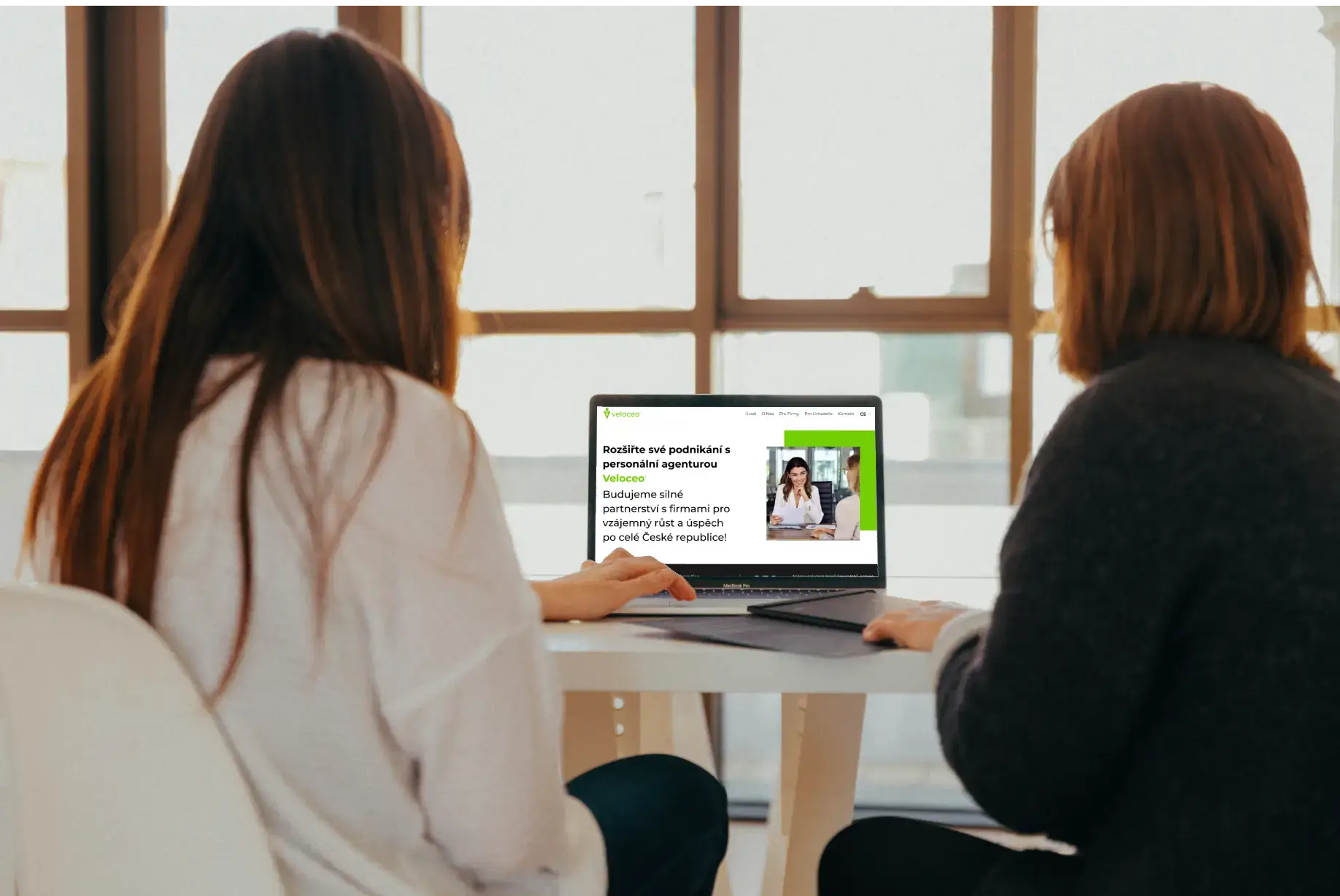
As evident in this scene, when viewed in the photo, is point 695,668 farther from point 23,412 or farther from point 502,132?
point 23,412

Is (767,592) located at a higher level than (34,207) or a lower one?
lower

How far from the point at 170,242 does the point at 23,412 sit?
2250 millimetres

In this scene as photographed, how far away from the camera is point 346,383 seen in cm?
74

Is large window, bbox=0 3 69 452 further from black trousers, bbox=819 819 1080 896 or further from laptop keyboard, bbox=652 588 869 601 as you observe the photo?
black trousers, bbox=819 819 1080 896

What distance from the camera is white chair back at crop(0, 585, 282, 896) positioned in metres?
0.63

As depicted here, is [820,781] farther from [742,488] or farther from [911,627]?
[911,627]

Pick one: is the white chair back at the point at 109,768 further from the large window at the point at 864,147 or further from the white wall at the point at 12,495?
the white wall at the point at 12,495

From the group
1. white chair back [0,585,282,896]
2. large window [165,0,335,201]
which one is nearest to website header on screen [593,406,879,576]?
white chair back [0,585,282,896]

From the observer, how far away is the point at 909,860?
92cm

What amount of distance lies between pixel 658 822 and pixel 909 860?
0.21 meters

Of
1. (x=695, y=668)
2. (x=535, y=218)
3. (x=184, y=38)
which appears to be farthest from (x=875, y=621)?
(x=184, y=38)

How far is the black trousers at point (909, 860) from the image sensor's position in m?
0.89

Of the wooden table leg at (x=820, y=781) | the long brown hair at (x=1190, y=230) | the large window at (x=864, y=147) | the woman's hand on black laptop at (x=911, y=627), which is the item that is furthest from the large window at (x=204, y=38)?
the long brown hair at (x=1190, y=230)

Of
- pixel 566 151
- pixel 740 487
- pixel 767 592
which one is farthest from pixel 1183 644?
pixel 566 151
